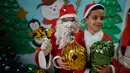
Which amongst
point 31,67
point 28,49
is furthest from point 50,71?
point 28,49

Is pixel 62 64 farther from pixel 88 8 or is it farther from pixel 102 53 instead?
pixel 88 8

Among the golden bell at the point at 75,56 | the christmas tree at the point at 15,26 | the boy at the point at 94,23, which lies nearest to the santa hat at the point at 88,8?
the boy at the point at 94,23

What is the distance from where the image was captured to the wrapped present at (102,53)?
4.45 feet

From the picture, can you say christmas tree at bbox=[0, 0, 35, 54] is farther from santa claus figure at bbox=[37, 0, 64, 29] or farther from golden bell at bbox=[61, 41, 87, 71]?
golden bell at bbox=[61, 41, 87, 71]

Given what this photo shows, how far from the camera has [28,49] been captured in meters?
1.85

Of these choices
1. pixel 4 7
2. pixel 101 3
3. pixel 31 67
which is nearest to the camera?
pixel 101 3

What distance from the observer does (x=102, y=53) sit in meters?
1.35

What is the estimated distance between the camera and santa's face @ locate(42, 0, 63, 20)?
1.72 metres

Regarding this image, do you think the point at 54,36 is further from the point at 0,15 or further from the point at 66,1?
the point at 0,15

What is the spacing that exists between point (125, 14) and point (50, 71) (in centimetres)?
74

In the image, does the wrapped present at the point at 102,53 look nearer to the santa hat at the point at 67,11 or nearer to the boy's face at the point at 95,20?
the boy's face at the point at 95,20

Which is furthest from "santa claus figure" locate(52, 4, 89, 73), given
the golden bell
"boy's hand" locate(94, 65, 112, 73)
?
"boy's hand" locate(94, 65, 112, 73)

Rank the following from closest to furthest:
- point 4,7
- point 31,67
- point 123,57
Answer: point 123,57
point 31,67
point 4,7

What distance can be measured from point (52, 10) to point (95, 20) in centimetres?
39
